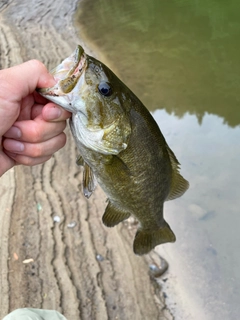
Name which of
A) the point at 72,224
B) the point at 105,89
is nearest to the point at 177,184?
the point at 105,89

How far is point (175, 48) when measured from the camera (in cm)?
844

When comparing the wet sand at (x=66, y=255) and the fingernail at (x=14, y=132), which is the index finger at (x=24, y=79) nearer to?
the fingernail at (x=14, y=132)

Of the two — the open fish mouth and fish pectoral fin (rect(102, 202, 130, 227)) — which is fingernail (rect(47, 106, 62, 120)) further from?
fish pectoral fin (rect(102, 202, 130, 227))

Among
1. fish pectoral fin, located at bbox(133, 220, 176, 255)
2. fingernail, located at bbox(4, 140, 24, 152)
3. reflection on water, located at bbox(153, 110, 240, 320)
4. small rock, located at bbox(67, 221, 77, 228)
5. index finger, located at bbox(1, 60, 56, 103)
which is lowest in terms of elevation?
small rock, located at bbox(67, 221, 77, 228)

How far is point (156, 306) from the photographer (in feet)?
11.6

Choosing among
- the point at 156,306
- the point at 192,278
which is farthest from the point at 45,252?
the point at 192,278

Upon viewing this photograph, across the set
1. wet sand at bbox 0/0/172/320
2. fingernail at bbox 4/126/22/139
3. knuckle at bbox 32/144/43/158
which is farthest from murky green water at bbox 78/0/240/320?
fingernail at bbox 4/126/22/139

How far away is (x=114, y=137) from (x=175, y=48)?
23.1 feet

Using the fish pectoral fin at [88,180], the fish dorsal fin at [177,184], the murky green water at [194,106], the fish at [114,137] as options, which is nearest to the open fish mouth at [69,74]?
the fish at [114,137]

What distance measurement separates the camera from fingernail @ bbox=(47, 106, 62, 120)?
1854 mm

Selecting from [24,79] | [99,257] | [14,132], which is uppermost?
[24,79]

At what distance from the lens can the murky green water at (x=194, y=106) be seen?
381 centimetres

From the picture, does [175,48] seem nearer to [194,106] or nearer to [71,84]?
[194,106]

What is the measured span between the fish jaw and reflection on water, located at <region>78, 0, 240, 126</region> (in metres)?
4.39
